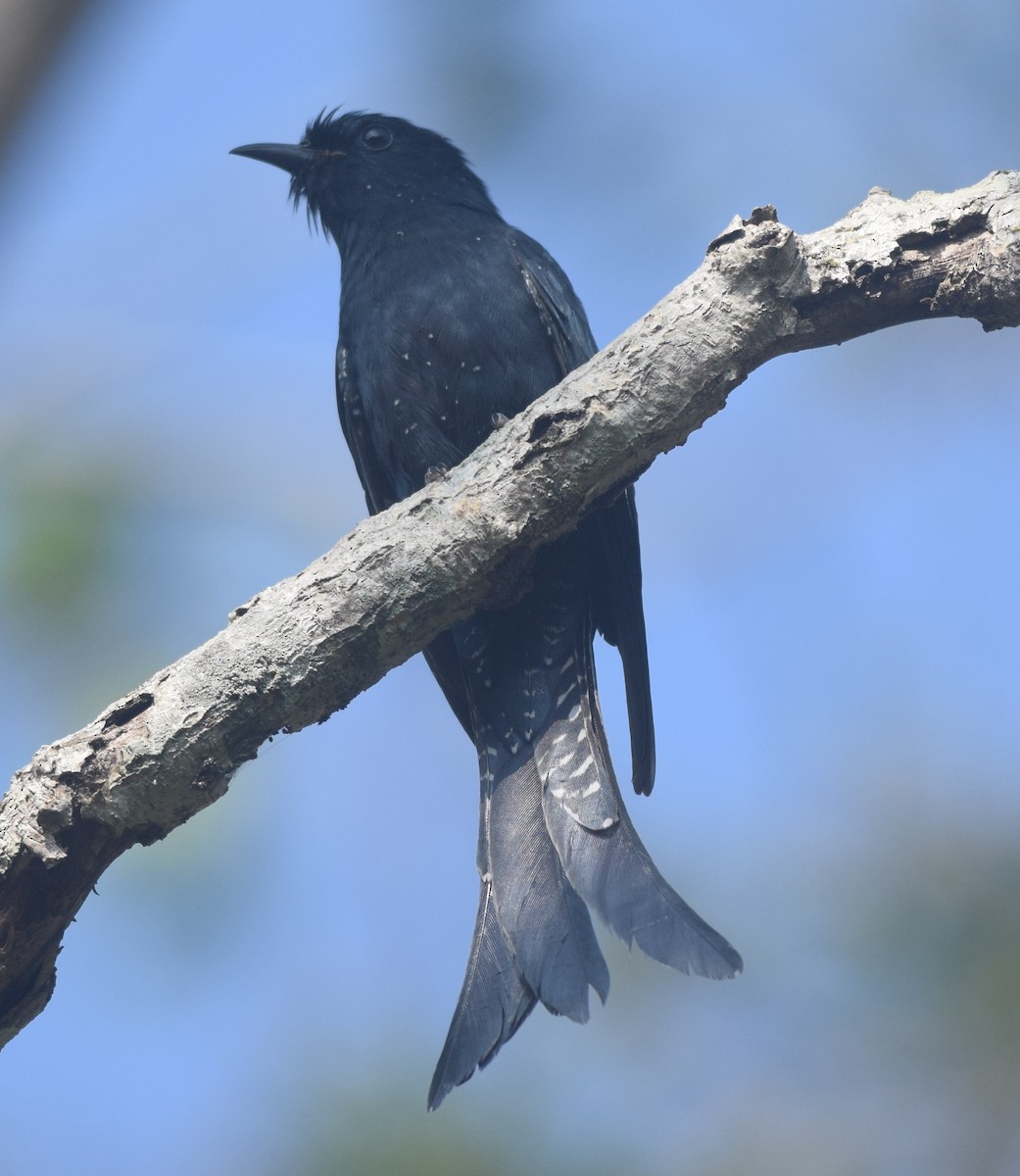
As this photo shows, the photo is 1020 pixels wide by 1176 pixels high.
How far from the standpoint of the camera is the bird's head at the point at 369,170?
14.3 ft

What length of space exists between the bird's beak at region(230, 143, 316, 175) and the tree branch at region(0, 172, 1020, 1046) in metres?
2.39

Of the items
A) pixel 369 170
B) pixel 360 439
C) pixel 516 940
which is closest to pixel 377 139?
pixel 369 170

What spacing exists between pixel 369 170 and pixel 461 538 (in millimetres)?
2338

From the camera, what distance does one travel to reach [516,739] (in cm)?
365

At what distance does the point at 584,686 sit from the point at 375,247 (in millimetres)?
1526

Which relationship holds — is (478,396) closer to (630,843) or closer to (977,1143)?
(630,843)

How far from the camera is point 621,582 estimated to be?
360cm

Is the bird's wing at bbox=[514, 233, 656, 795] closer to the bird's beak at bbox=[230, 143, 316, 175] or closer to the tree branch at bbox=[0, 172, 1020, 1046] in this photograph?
the tree branch at bbox=[0, 172, 1020, 1046]

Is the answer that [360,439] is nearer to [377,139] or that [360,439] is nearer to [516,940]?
[377,139]

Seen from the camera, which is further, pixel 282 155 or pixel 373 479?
pixel 282 155

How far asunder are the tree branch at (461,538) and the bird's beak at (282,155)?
239 centimetres

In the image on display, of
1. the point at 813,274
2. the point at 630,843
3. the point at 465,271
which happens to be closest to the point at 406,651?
the point at 630,843

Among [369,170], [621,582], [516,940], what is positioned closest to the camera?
[516,940]

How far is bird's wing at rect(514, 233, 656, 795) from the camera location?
3562 mm
